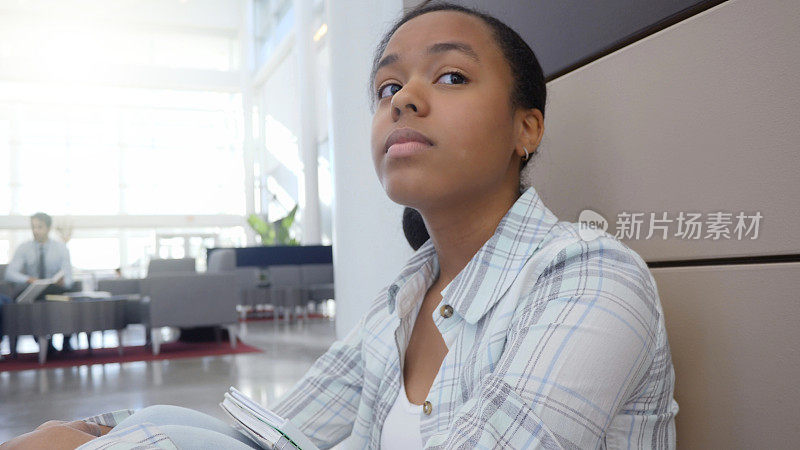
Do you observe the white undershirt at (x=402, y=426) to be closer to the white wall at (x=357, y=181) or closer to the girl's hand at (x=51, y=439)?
the girl's hand at (x=51, y=439)

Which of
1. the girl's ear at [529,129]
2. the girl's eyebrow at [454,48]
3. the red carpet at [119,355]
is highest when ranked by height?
the girl's eyebrow at [454,48]

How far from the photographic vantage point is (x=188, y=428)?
82 centimetres

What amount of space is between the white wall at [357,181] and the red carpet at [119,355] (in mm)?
4046

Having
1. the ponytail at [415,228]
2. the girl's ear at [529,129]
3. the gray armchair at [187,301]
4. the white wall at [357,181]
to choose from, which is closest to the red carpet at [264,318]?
the gray armchair at [187,301]

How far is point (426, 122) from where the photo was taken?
93 cm

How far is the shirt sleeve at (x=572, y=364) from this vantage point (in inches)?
26.5

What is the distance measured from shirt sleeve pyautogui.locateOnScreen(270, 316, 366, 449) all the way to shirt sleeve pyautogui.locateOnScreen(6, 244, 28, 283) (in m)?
5.99

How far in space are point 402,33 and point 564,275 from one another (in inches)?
19.1

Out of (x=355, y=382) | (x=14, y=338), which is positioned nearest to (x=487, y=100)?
(x=355, y=382)

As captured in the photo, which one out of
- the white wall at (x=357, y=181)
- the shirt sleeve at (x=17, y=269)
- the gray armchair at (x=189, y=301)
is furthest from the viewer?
the shirt sleeve at (x=17, y=269)

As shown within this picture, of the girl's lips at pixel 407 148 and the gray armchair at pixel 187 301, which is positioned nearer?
the girl's lips at pixel 407 148

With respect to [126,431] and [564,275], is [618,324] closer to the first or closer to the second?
[564,275]

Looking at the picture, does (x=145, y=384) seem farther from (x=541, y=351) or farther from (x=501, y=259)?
(x=541, y=351)

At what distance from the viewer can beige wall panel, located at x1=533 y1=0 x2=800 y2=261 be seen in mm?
800
